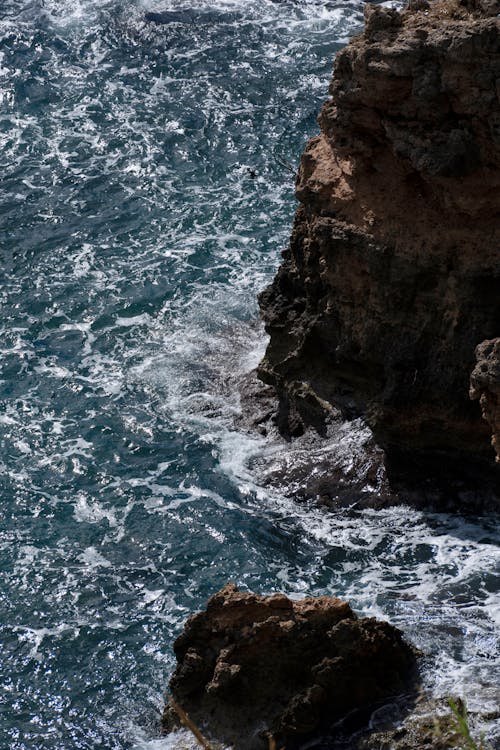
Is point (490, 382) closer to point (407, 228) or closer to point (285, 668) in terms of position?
point (285, 668)

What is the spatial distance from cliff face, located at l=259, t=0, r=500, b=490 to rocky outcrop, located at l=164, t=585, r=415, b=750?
3.61m

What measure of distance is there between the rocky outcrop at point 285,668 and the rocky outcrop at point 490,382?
1931mm

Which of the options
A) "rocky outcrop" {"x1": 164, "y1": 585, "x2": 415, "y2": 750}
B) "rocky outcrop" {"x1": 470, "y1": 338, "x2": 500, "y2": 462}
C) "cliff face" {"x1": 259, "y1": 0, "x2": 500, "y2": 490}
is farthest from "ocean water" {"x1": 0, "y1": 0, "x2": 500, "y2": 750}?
"rocky outcrop" {"x1": 470, "y1": 338, "x2": 500, "y2": 462}

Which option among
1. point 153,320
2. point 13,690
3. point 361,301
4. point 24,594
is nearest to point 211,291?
point 153,320

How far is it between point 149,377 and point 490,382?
25.2ft

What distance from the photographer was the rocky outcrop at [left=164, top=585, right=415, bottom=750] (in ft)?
31.7

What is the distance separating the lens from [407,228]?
12477 millimetres

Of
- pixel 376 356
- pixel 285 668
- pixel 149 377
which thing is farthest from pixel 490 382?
pixel 149 377

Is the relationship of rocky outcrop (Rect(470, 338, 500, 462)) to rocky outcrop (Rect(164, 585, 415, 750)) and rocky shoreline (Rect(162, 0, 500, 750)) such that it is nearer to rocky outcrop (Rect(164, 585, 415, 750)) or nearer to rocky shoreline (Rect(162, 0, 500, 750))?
rocky shoreline (Rect(162, 0, 500, 750))

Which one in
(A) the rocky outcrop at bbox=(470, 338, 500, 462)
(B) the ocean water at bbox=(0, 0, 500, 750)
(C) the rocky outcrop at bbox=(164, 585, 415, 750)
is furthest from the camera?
(B) the ocean water at bbox=(0, 0, 500, 750)

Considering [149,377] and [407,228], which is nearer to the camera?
[407,228]

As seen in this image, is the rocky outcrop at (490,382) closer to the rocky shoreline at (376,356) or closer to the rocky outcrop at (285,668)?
the rocky shoreline at (376,356)

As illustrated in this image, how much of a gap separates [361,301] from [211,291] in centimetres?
552

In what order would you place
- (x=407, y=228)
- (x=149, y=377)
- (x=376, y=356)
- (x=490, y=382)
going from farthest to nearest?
1. (x=149, y=377)
2. (x=376, y=356)
3. (x=407, y=228)
4. (x=490, y=382)
